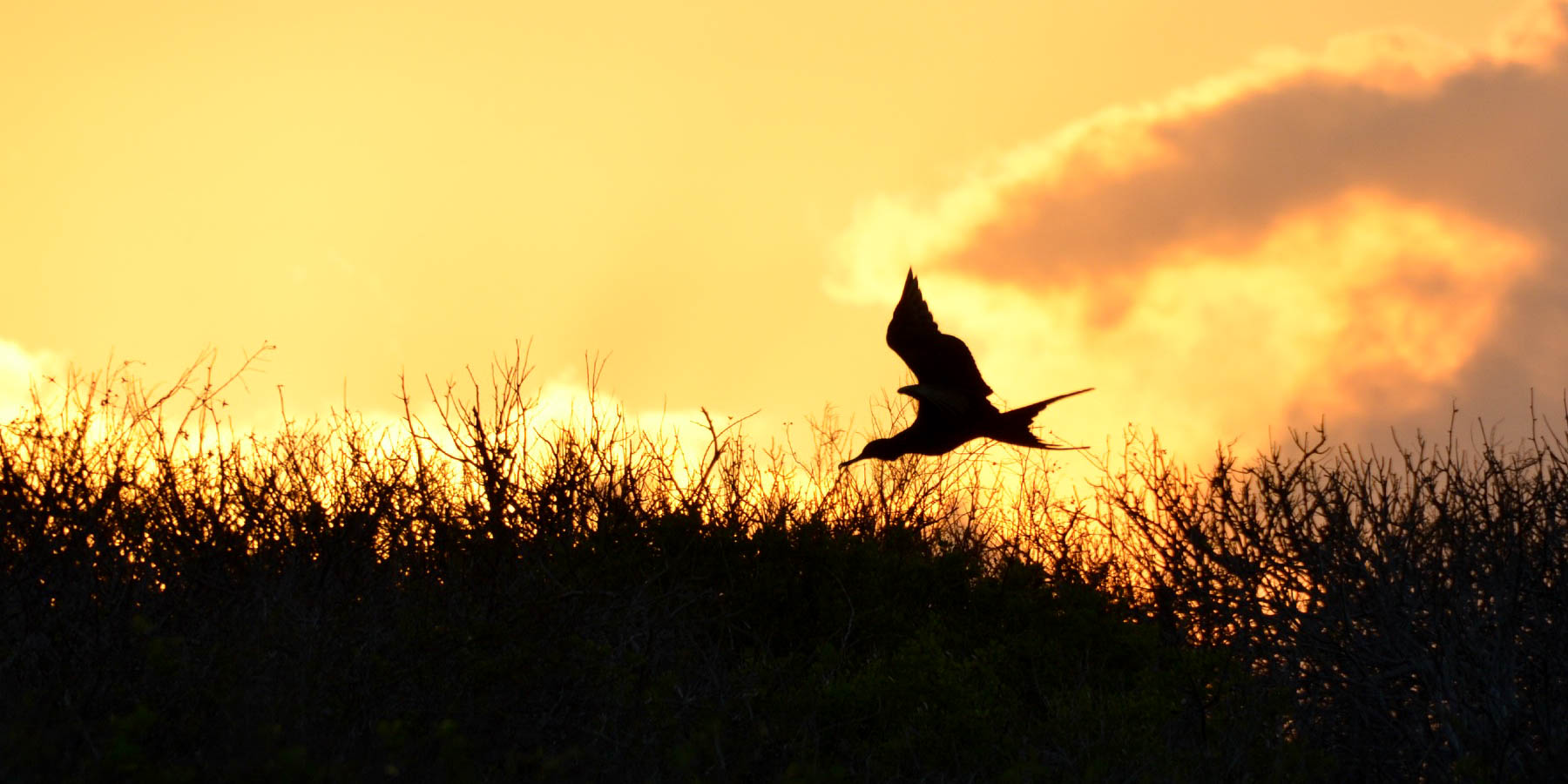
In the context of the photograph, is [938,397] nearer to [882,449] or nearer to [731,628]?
[882,449]

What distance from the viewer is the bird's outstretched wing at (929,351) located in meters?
12.2

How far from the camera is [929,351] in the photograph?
1227cm

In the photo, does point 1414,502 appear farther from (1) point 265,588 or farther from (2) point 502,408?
(1) point 265,588

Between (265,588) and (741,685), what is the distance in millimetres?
5605

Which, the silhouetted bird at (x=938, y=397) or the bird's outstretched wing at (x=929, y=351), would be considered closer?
the silhouetted bird at (x=938, y=397)

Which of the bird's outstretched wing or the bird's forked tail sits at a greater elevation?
the bird's outstretched wing

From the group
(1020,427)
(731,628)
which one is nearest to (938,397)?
(1020,427)

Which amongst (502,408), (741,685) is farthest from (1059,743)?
(502,408)

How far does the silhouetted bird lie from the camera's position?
11555mm

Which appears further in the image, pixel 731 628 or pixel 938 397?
pixel 731 628

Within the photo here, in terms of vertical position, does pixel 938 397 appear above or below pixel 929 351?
below

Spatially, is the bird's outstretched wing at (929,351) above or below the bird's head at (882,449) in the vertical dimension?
above

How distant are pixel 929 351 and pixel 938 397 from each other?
2.54 ft

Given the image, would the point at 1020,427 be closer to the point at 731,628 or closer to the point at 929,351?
the point at 929,351
